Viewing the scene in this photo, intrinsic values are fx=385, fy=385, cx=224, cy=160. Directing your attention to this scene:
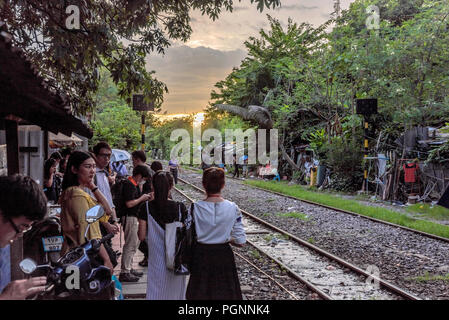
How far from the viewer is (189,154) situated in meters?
59.2

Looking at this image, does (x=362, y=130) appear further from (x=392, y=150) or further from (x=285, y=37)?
(x=285, y=37)

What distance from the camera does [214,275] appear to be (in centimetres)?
323

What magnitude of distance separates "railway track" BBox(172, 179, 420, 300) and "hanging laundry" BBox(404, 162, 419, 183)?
7811 millimetres

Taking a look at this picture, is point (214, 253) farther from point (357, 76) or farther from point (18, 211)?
point (357, 76)

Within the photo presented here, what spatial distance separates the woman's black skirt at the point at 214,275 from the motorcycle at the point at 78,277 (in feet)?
2.82

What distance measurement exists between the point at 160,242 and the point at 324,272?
4.01 metres

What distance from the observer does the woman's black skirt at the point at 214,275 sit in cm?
322

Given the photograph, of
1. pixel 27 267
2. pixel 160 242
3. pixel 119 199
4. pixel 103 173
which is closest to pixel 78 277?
pixel 27 267

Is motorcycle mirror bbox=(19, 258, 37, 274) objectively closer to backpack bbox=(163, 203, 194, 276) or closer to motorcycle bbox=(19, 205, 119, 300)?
motorcycle bbox=(19, 205, 119, 300)

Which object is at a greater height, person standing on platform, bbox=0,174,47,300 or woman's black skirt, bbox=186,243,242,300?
person standing on platform, bbox=0,174,47,300

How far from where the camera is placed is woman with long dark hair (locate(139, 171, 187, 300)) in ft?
Result: 11.8

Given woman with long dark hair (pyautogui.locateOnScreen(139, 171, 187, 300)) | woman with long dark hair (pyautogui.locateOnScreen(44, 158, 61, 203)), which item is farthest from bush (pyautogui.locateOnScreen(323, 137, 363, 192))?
woman with long dark hair (pyautogui.locateOnScreen(139, 171, 187, 300))

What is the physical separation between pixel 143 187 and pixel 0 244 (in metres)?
3.75
